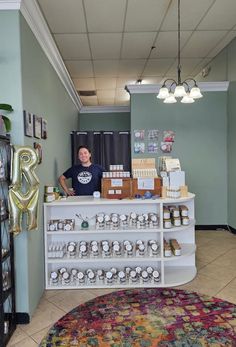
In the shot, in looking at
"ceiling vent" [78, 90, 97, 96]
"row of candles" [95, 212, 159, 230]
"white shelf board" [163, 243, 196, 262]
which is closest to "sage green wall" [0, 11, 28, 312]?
"row of candles" [95, 212, 159, 230]

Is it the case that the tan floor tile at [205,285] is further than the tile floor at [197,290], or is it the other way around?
the tan floor tile at [205,285]

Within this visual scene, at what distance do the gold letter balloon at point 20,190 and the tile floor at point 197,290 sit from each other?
2.65ft

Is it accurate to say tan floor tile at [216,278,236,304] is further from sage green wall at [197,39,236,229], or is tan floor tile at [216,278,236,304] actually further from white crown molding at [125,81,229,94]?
white crown molding at [125,81,229,94]

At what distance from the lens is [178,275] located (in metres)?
3.00

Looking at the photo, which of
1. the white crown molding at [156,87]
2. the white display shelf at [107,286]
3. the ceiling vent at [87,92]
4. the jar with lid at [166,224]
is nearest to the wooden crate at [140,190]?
the jar with lid at [166,224]

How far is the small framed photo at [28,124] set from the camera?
224cm

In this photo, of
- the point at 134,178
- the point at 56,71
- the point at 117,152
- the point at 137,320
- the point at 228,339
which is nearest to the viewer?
the point at 228,339

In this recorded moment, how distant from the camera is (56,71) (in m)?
3.65

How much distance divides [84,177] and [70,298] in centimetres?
141

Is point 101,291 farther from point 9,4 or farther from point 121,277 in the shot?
point 9,4

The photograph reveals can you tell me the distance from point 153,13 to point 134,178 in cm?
194

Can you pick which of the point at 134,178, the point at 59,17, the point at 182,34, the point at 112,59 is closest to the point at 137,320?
the point at 134,178

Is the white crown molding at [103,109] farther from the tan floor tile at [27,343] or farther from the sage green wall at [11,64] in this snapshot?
the tan floor tile at [27,343]

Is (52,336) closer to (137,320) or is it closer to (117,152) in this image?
(137,320)
